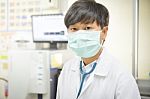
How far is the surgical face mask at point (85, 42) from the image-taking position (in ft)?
4.05

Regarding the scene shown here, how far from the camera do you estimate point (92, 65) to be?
4.16ft

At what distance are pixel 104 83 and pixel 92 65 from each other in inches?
4.8

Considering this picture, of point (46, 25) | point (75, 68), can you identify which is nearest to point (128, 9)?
point (46, 25)

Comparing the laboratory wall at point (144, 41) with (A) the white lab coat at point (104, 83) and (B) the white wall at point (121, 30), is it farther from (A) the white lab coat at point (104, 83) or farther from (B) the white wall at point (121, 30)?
(A) the white lab coat at point (104, 83)

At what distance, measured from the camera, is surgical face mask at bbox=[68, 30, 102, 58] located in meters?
1.23

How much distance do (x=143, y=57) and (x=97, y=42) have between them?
1.40 meters

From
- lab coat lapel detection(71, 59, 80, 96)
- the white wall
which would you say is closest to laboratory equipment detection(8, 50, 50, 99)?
the white wall

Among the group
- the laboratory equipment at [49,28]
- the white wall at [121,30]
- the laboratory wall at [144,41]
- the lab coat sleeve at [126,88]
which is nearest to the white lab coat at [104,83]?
the lab coat sleeve at [126,88]

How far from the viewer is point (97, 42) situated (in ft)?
4.19

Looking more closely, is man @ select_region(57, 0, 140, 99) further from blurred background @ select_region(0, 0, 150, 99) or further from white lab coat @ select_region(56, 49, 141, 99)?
blurred background @ select_region(0, 0, 150, 99)

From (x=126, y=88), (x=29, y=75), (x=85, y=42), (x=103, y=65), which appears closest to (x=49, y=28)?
(x=29, y=75)

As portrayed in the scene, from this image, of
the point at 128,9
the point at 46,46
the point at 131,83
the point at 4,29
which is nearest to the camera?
the point at 131,83

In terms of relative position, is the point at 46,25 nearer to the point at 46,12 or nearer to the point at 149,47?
the point at 46,12

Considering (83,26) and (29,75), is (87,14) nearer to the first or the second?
(83,26)
